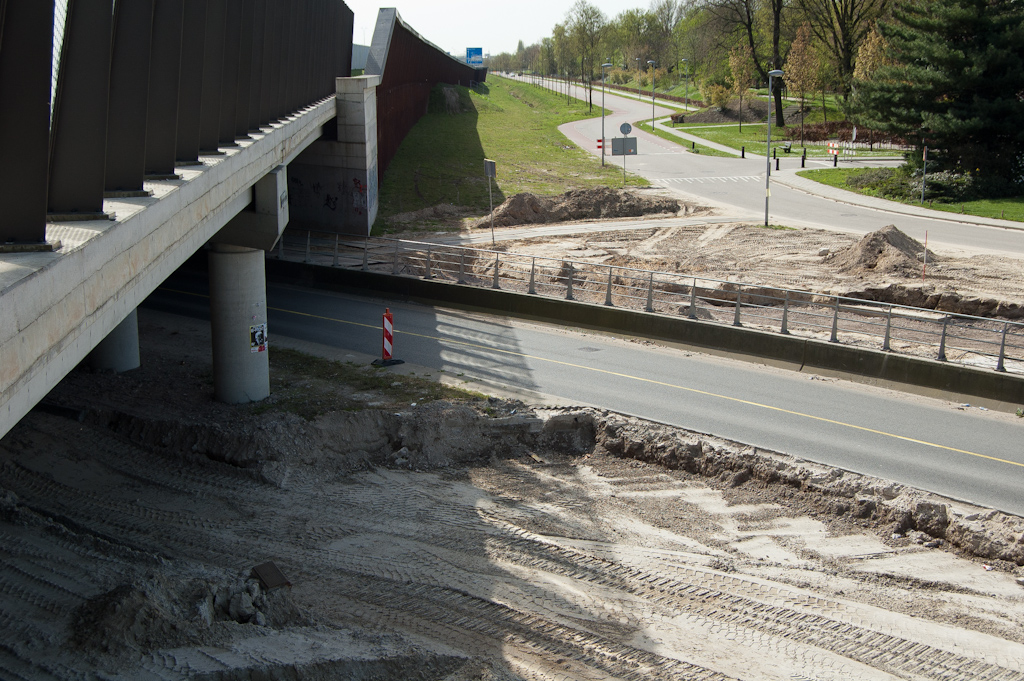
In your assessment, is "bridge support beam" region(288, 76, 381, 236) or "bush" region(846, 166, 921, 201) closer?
"bridge support beam" region(288, 76, 381, 236)

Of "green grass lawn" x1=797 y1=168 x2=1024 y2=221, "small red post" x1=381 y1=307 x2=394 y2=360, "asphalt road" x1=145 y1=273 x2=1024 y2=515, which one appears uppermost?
"green grass lawn" x1=797 y1=168 x2=1024 y2=221

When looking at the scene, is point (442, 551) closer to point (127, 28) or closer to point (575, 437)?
point (575, 437)

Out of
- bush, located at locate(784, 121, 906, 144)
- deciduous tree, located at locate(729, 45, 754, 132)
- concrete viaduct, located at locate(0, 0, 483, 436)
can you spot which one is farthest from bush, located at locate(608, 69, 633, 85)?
concrete viaduct, located at locate(0, 0, 483, 436)

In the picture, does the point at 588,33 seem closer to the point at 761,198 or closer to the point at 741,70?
the point at 741,70

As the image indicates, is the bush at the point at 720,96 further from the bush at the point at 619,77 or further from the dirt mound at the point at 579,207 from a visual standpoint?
the bush at the point at 619,77

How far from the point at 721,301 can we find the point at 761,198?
58.8ft

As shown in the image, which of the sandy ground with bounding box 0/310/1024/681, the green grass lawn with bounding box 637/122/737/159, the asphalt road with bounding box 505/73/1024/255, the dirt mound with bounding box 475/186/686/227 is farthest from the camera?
the green grass lawn with bounding box 637/122/737/159

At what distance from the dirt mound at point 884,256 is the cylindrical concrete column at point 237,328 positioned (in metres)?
17.2

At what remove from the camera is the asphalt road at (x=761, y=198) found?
29.5 m

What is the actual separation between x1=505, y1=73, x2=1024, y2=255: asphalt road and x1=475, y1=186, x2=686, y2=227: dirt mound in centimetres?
340

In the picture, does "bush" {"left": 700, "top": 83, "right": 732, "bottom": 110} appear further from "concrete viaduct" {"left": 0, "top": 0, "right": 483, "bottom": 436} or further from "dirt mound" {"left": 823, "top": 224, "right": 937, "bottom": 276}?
"concrete viaduct" {"left": 0, "top": 0, "right": 483, "bottom": 436}

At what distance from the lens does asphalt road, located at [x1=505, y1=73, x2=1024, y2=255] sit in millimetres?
29547

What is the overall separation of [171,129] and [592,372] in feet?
34.5

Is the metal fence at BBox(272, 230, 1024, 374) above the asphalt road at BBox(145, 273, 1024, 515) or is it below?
above
